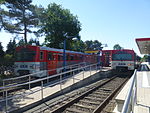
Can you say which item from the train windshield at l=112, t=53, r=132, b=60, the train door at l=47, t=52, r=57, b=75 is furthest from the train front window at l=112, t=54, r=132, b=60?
the train door at l=47, t=52, r=57, b=75

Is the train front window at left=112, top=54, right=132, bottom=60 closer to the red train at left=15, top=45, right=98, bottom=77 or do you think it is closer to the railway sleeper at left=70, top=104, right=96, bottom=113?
the red train at left=15, top=45, right=98, bottom=77

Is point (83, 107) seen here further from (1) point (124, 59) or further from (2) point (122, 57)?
(2) point (122, 57)

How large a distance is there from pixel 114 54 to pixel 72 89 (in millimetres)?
10281

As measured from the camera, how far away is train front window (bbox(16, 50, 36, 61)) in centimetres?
1219

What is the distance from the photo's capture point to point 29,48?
1239 centimetres

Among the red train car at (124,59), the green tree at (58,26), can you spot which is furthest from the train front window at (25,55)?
the green tree at (58,26)

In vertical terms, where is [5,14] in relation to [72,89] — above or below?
above

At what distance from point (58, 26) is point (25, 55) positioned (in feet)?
52.7

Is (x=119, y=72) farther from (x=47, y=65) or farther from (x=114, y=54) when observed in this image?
(x=47, y=65)

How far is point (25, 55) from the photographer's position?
12.5 metres

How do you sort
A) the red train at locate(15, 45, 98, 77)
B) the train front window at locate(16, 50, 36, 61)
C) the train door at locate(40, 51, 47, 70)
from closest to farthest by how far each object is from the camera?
the red train at locate(15, 45, 98, 77) → the train front window at locate(16, 50, 36, 61) → the train door at locate(40, 51, 47, 70)

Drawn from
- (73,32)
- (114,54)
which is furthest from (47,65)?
(73,32)

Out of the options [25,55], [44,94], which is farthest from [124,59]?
[44,94]

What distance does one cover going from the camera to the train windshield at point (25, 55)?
1220 cm
